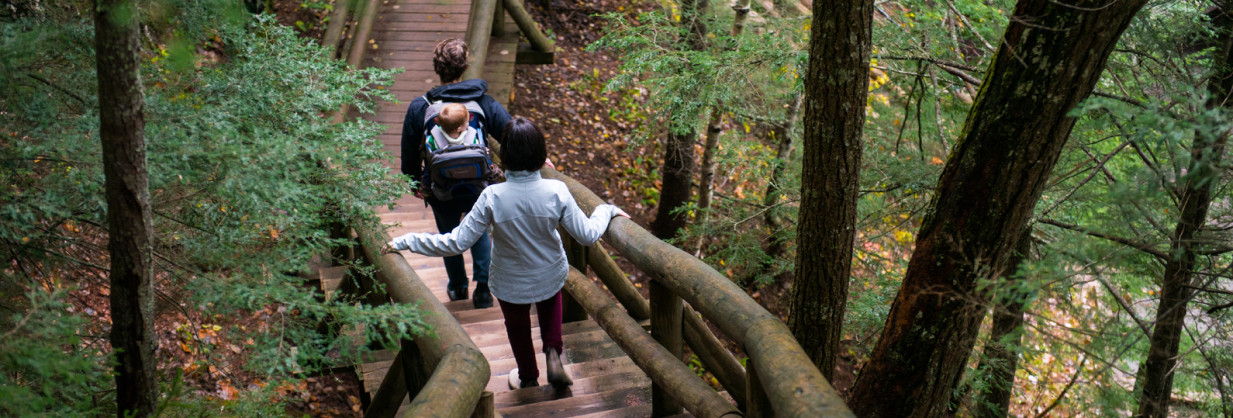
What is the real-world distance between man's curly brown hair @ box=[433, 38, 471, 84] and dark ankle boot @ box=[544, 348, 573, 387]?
5.79 feet

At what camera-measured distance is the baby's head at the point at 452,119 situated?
4.22 m

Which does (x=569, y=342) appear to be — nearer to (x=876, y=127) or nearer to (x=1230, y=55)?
(x=1230, y=55)

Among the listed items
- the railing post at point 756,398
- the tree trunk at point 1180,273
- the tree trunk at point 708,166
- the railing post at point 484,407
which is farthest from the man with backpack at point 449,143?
the tree trunk at point 708,166

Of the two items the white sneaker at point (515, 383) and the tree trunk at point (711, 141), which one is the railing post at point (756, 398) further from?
the tree trunk at point (711, 141)

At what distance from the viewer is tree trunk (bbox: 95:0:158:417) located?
223 cm

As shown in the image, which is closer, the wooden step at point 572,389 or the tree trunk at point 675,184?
the wooden step at point 572,389

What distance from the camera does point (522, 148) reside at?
135 inches

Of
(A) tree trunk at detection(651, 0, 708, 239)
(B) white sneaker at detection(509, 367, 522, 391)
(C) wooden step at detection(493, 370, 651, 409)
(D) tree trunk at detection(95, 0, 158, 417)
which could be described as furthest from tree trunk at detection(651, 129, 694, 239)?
(D) tree trunk at detection(95, 0, 158, 417)

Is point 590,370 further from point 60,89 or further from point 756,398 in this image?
point 60,89

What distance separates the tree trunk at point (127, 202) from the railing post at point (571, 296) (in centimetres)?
264

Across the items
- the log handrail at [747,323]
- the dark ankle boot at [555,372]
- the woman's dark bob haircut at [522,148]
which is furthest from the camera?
the dark ankle boot at [555,372]

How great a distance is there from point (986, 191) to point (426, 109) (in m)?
3.07

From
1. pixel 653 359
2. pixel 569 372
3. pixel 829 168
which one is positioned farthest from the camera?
pixel 569 372

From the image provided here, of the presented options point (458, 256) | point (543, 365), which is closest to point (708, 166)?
point (458, 256)
